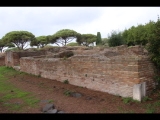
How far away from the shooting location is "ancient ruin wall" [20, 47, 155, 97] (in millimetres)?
5750

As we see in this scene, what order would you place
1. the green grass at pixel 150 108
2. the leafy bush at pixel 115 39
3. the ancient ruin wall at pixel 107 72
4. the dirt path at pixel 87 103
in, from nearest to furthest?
the green grass at pixel 150 108 → the dirt path at pixel 87 103 → the ancient ruin wall at pixel 107 72 → the leafy bush at pixel 115 39

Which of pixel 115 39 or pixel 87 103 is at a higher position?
pixel 115 39

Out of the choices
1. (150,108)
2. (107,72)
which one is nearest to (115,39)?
(107,72)

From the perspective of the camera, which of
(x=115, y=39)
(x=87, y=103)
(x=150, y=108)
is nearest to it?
(x=150, y=108)

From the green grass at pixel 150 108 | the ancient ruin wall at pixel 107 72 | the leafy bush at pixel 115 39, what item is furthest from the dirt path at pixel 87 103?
the leafy bush at pixel 115 39

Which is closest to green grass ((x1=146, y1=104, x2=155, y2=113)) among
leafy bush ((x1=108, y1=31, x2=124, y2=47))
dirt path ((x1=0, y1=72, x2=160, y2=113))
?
dirt path ((x1=0, y1=72, x2=160, y2=113))

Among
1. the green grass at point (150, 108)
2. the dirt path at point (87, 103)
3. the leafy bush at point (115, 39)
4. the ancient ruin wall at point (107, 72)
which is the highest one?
the leafy bush at point (115, 39)

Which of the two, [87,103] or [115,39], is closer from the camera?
[87,103]

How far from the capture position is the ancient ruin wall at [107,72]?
5.75 metres

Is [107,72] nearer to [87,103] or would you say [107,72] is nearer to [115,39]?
[87,103]

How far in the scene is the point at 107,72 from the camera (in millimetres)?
6645

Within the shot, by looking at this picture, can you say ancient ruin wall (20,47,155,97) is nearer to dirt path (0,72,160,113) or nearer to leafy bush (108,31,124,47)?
dirt path (0,72,160,113)

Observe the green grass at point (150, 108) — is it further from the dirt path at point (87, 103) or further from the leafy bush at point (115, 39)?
the leafy bush at point (115, 39)

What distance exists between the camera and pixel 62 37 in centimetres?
4781
